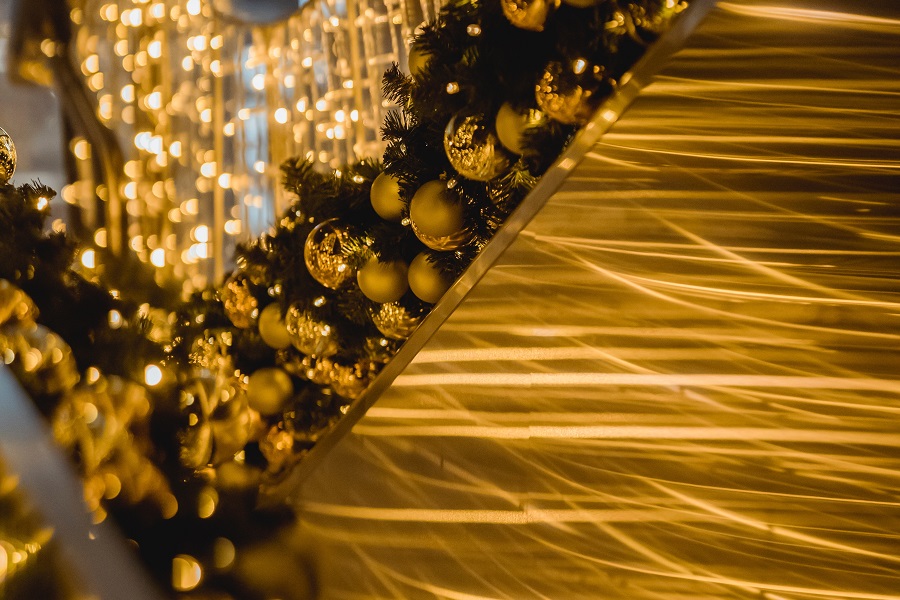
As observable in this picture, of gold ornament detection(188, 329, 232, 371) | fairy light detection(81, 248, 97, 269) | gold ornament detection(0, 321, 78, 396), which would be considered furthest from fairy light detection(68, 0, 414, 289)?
gold ornament detection(0, 321, 78, 396)

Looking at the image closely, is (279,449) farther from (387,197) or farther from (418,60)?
(418,60)

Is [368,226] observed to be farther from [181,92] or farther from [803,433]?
[181,92]

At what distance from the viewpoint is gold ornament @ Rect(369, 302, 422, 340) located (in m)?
0.94

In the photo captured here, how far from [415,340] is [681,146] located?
36cm

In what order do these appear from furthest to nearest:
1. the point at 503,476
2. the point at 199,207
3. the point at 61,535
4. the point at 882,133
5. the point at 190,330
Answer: the point at 199,207
the point at 190,330
the point at 503,476
the point at 882,133
the point at 61,535

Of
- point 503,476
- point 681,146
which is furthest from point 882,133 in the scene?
point 503,476

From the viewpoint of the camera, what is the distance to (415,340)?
81 centimetres

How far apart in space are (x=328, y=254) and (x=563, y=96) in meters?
0.40

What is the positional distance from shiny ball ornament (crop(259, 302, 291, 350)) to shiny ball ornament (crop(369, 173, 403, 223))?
0.91 feet

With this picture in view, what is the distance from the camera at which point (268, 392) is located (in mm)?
1149

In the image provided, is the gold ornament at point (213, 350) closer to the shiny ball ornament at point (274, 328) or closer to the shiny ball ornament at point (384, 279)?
the shiny ball ornament at point (274, 328)

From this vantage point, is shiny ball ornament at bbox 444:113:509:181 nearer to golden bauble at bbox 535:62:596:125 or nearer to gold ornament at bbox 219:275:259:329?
golden bauble at bbox 535:62:596:125

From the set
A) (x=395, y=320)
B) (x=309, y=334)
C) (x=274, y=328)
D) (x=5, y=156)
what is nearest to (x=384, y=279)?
(x=395, y=320)

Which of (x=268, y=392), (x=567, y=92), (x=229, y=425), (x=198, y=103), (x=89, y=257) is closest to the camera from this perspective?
(x=567, y=92)
